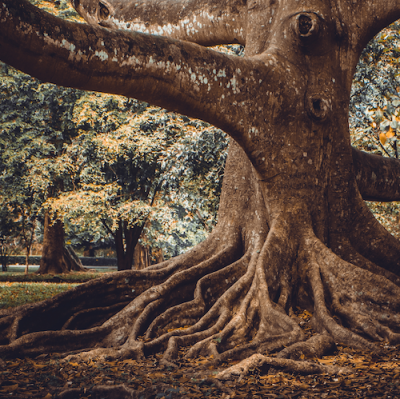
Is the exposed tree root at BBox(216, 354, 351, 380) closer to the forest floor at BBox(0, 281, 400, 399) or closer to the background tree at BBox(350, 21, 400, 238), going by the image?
the forest floor at BBox(0, 281, 400, 399)

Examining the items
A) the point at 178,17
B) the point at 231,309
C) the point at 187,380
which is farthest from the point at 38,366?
the point at 178,17

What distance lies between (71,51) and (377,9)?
514 centimetres

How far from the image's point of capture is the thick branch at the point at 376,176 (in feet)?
23.7

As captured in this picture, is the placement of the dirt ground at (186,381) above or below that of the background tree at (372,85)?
below

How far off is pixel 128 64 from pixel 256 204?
3000 millimetres

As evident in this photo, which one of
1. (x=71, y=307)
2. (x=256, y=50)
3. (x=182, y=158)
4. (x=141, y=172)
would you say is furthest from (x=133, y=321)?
(x=141, y=172)

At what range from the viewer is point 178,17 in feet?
27.1

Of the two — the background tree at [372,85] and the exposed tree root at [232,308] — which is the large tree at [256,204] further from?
the background tree at [372,85]

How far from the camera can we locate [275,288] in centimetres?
561

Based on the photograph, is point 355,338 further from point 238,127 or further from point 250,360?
point 238,127

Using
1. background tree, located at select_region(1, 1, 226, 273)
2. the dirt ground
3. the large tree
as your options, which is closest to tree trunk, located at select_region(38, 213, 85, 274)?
background tree, located at select_region(1, 1, 226, 273)

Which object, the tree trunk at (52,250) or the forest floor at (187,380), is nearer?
the forest floor at (187,380)

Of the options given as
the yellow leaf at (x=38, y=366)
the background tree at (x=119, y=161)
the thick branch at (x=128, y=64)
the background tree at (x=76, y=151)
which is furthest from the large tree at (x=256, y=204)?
the background tree at (x=76, y=151)

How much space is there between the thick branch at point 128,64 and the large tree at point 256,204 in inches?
0.5
